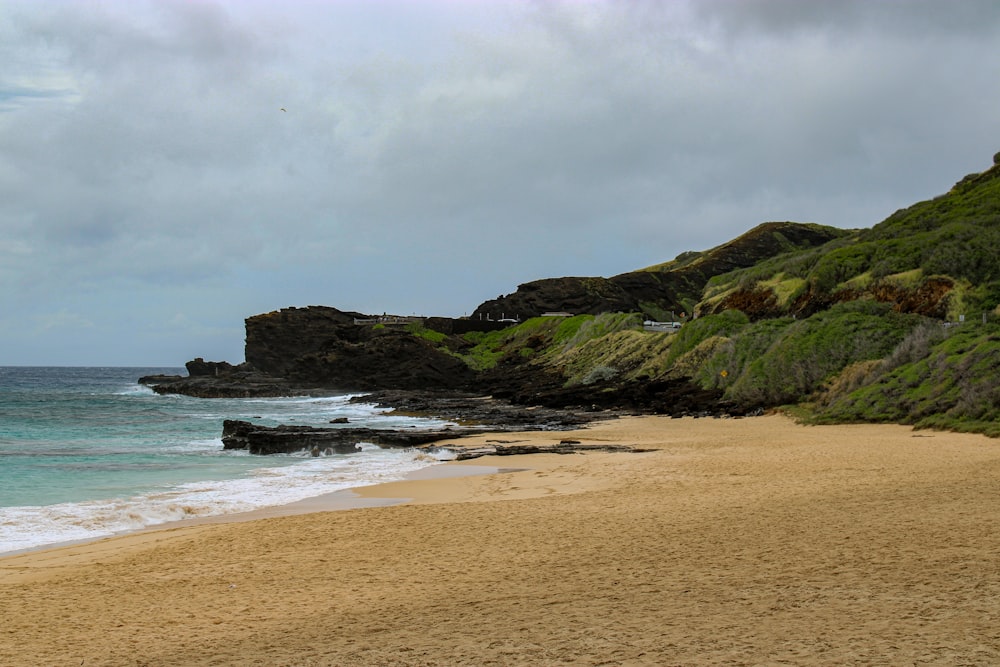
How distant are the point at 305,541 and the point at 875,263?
3913 centimetres

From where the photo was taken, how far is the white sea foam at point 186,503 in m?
13.1

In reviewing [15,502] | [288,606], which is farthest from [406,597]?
[15,502]

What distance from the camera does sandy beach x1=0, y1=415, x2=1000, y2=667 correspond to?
6234 mm

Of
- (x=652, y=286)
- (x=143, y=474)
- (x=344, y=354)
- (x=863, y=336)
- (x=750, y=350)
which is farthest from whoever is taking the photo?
(x=652, y=286)

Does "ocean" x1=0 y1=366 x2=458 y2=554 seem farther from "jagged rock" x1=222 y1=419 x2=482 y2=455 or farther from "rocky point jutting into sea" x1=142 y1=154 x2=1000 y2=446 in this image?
"rocky point jutting into sea" x1=142 y1=154 x2=1000 y2=446

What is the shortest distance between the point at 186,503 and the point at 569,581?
974 cm

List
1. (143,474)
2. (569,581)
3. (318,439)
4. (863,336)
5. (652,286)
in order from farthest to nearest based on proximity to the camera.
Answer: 1. (652,286)
2. (863,336)
3. (318,439)
4. (143,474)
5. (569,581)

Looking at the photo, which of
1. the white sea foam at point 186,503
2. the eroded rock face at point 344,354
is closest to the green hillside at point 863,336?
the eroded rock face at point 344,354

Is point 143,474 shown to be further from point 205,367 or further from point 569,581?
point 205,367

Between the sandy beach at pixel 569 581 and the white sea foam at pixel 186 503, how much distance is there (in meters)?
1.29

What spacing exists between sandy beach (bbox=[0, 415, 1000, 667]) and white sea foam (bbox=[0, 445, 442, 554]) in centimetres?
129

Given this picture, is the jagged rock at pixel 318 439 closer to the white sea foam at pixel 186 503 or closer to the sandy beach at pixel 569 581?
the white sea foam at pixel 186 503

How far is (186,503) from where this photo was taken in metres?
15.4

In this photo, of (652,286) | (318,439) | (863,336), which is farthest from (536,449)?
(652,286)
